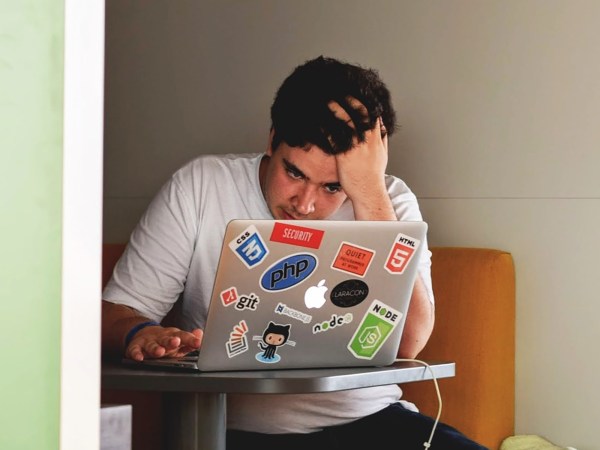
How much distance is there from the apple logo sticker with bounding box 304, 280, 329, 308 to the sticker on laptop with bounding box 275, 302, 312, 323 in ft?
0.06

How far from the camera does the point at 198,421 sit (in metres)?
1.50

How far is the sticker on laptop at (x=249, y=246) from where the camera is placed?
1461mm

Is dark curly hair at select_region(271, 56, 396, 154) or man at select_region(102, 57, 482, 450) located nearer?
man at select_region(102, 57, 482, 450)

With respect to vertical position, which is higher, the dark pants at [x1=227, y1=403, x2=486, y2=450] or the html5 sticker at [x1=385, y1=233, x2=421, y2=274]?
the html5 sticker at [x1=385, y1=233, x2=421, y2=274]

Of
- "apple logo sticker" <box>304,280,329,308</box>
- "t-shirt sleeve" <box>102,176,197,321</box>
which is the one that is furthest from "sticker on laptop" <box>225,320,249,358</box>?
"t-shirt sleeve" <box>102,176,197,321</box>

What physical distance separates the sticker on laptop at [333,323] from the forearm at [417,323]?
509mm

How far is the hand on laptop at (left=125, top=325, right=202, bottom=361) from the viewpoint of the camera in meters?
1.58

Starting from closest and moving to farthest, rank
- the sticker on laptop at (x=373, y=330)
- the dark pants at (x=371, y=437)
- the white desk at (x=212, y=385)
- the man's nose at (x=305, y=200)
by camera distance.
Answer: the white desk at (x=212, y=385) < the sticker on laptop at (x=373, y=330) < the dark pants at (x=371, y=437) < the man's nose at (x=305, y=200)

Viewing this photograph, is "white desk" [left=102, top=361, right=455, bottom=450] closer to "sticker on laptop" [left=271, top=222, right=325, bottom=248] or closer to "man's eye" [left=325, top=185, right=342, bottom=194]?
"sticker on laptop" [left=271, top=222, right=325, bottom=248]

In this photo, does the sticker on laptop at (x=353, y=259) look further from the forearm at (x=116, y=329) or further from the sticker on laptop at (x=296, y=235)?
the forearm at (x=116, y=329)

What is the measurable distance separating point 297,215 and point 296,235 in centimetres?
69

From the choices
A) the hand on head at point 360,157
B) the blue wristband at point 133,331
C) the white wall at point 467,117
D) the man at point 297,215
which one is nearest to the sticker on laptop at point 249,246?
the blue wristband at point 133,331

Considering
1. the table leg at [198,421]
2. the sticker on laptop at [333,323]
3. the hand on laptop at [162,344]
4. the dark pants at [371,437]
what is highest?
the sticker on laptop at [333,323]

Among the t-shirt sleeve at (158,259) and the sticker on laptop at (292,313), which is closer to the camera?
the sticker on laptop at (292,313)
